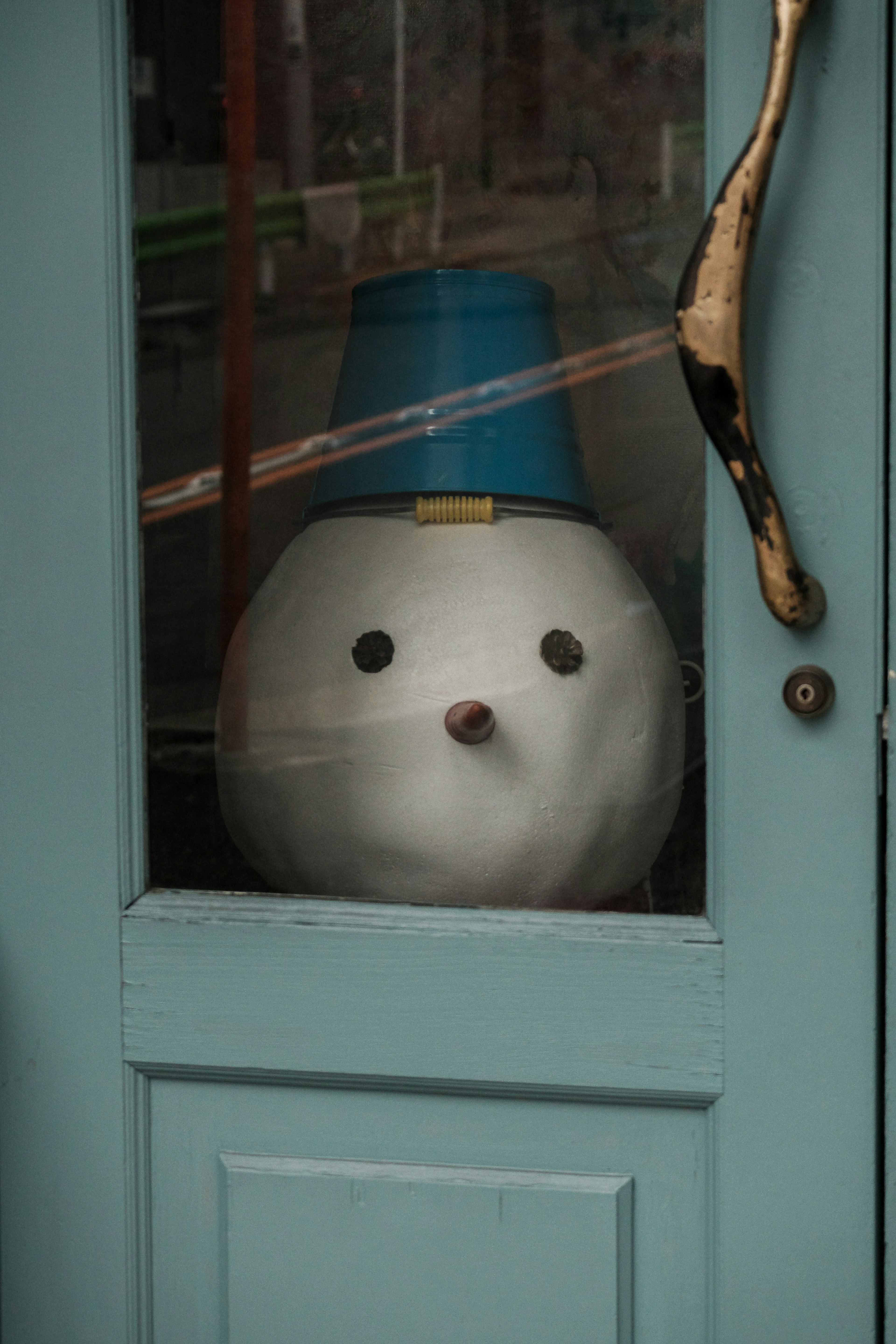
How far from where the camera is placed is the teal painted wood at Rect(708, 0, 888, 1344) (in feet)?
→ 2.44

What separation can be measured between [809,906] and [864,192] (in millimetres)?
483

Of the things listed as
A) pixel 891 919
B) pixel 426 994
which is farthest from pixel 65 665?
pixel 891 919

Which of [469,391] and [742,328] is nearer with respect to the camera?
[742,328]

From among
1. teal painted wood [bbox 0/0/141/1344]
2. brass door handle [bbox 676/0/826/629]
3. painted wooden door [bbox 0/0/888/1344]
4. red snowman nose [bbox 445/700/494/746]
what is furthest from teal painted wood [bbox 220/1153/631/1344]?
brass door handle [bbox 676/0/826/629]

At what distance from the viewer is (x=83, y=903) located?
870 millimetres

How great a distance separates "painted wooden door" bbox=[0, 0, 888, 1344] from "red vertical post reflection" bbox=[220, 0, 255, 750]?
7cm

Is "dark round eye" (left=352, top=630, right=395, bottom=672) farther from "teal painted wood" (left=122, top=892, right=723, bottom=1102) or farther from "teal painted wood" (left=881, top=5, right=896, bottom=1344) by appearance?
"teal painted wood" (left=881, top=5, right=896, bottom=1344)

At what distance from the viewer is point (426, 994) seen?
819 mm

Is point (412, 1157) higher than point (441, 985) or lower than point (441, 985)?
lower

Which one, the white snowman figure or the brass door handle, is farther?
the white snowman figure

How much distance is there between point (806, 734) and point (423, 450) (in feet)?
1.14

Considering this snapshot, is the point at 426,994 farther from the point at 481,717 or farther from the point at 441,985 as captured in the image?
the point at 481,717

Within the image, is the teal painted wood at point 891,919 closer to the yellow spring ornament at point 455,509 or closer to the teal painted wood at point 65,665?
the yellow spring ornament at point 455,509

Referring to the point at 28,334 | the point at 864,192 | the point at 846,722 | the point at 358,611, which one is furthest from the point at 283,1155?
the point at 864,192
